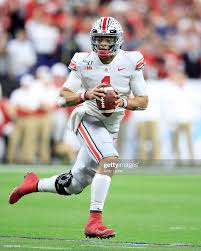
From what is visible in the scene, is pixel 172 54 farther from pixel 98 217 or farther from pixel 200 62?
pixel 98 217

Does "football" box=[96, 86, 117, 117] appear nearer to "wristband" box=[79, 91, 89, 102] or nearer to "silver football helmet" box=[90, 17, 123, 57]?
"wristband" box=[79, 91, 89, 102]

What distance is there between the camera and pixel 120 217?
9.40m

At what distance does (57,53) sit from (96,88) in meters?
9.99

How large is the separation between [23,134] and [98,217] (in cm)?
955

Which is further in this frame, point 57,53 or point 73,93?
point 57,53

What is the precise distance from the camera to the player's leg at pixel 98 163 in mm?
6840

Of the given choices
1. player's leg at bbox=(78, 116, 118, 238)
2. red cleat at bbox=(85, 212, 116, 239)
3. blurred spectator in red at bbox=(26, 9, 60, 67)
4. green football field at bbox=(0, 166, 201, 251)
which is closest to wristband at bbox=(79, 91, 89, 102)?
player's leg at bbox=(78, 116, 118, 238)

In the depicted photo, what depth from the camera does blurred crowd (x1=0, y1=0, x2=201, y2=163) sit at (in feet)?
52.9

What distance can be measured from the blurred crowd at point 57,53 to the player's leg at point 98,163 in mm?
8581

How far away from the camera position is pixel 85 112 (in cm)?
751

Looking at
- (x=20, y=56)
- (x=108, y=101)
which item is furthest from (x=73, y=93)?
(x=20, y=56)

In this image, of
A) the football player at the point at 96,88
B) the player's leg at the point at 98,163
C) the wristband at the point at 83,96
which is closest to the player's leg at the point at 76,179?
the football player at the point at 96,88

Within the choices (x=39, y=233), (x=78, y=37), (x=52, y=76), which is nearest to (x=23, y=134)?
(x=52, y=76)

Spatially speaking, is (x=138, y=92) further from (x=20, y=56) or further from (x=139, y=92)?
(x=20, y=56)
